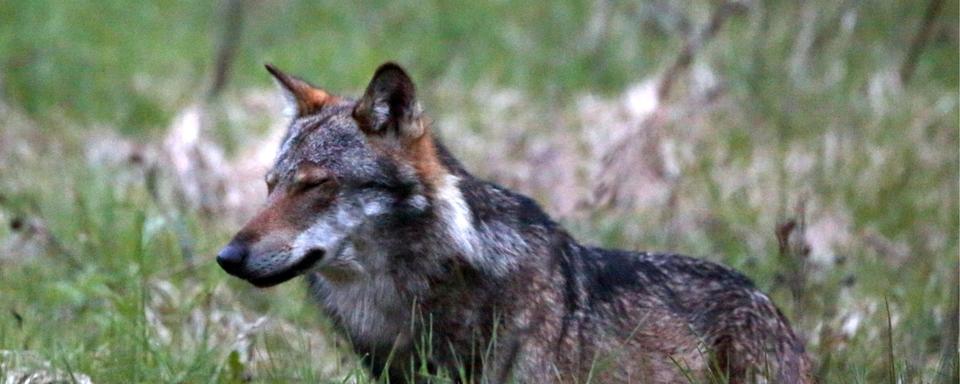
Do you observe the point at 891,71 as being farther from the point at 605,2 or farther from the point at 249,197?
the point at 249,197

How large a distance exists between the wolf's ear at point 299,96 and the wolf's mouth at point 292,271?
76cm

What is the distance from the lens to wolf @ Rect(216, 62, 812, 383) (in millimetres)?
5094

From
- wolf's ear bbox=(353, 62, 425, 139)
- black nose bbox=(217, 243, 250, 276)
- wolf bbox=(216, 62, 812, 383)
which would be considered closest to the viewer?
black nose bbox=(217, 243, 250, 276)

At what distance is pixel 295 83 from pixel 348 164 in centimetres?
66

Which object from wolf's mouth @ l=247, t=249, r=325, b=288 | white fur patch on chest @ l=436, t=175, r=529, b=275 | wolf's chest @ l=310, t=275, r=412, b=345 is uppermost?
white fur patch on chest @ l=436, t=175, r=529, b=275

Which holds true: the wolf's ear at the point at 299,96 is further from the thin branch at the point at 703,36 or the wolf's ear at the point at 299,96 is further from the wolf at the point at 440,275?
the thin branch at the point at 703,36

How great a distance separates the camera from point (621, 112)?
11398 millimetres

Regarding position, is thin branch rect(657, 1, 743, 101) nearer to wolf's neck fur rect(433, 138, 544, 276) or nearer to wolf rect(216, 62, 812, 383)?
wolf rect(216, 62, 812, 383)

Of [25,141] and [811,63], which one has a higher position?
[811,63]

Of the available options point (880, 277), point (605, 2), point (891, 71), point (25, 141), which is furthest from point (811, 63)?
point (25, 141)

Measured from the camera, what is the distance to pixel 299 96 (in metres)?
5.67

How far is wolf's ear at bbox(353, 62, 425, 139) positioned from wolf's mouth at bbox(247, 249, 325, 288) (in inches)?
19.8

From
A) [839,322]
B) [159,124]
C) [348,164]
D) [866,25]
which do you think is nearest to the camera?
[348,164]

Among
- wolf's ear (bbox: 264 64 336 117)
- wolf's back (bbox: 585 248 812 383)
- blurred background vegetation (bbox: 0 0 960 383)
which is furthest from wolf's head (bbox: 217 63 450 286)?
wolf's back (bbox: 585 248 812 383)
